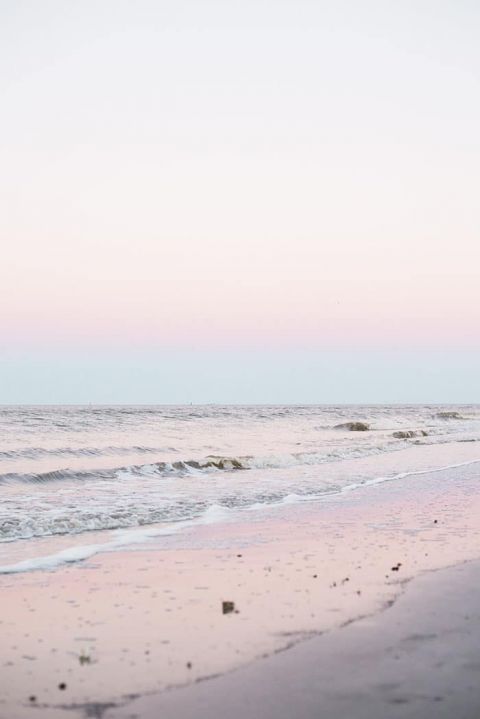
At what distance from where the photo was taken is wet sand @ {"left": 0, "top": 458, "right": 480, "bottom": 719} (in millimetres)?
5188

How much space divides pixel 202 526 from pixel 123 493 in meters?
5.97

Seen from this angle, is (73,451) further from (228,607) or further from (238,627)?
(238,627)

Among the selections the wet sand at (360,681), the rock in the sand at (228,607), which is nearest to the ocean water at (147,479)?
the rock in the sand at (228,607)

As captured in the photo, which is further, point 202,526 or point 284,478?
point 284,478

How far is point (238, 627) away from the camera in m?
6.91

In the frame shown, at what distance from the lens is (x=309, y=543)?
1152cm

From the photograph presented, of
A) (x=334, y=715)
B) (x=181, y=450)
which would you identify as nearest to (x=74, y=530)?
(x=334, y=715)

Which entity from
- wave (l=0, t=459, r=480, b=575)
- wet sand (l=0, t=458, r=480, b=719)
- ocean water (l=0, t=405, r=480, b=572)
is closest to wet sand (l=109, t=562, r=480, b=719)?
wet sand (l=0, t=458, r=480, b=719)

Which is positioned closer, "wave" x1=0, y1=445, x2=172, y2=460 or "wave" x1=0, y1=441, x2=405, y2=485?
"wave" x1=0, y1=441, x2=405, y2=485

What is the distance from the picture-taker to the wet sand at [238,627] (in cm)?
519

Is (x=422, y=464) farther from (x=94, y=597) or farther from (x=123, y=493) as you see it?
(x=94, y=597)

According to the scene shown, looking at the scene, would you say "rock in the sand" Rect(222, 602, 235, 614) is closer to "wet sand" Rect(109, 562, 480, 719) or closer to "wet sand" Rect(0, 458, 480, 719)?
"wet sand" Rect(0, 458, 480, 719)

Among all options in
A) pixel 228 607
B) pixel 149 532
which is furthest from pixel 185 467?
pixel 228 607

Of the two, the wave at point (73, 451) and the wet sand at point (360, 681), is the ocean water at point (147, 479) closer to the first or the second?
the wave at point (73, 451)
